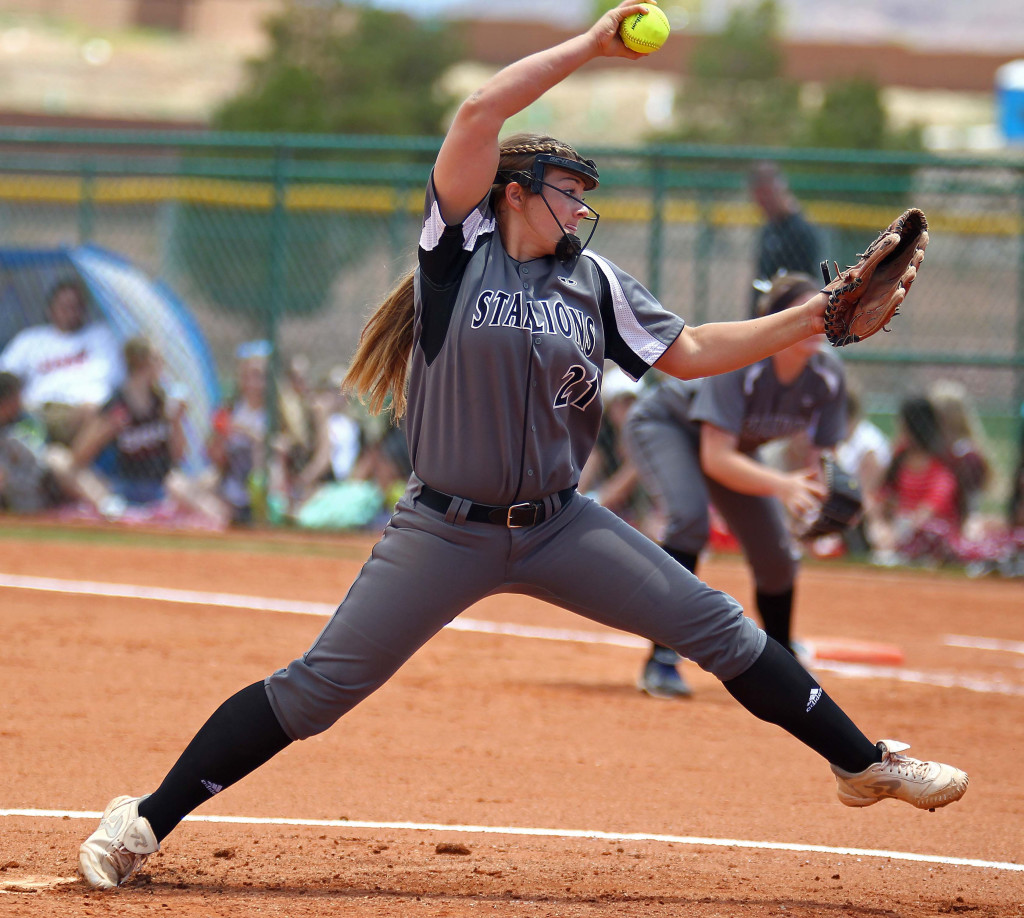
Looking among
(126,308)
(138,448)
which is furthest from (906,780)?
(126,308)

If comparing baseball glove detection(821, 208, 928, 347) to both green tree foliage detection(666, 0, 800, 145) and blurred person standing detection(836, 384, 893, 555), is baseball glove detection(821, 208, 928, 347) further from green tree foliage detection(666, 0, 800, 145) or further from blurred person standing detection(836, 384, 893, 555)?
green tree foliage detection(666, 0, 800, 145)

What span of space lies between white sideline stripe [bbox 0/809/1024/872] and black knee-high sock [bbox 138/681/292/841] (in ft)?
2.35

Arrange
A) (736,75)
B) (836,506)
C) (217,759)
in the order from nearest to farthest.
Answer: (217,759), (836,506), (736,75)

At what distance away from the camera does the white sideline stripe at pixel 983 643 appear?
7.45 metres

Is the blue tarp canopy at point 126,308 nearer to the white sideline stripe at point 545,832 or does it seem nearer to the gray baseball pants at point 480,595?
the white sideline stripe at point 545,832

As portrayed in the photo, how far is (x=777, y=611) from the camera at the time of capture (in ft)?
19.0

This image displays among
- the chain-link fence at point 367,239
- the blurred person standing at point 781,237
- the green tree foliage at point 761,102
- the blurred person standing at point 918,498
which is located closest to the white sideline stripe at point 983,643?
the blurred person standing at point 918,498

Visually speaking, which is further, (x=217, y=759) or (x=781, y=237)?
(x=781, y=237)

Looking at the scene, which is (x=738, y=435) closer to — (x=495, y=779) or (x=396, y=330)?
(x=495, y=779)

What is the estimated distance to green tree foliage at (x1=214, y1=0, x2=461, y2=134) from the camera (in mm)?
34688

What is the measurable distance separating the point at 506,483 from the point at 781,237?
21.9 feet

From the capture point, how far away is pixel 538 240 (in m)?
3.35

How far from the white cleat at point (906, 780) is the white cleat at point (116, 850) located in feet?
5.66

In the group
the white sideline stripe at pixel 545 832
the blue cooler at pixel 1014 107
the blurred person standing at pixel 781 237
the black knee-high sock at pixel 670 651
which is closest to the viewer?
the white sideline stripe at pixel 545 832
